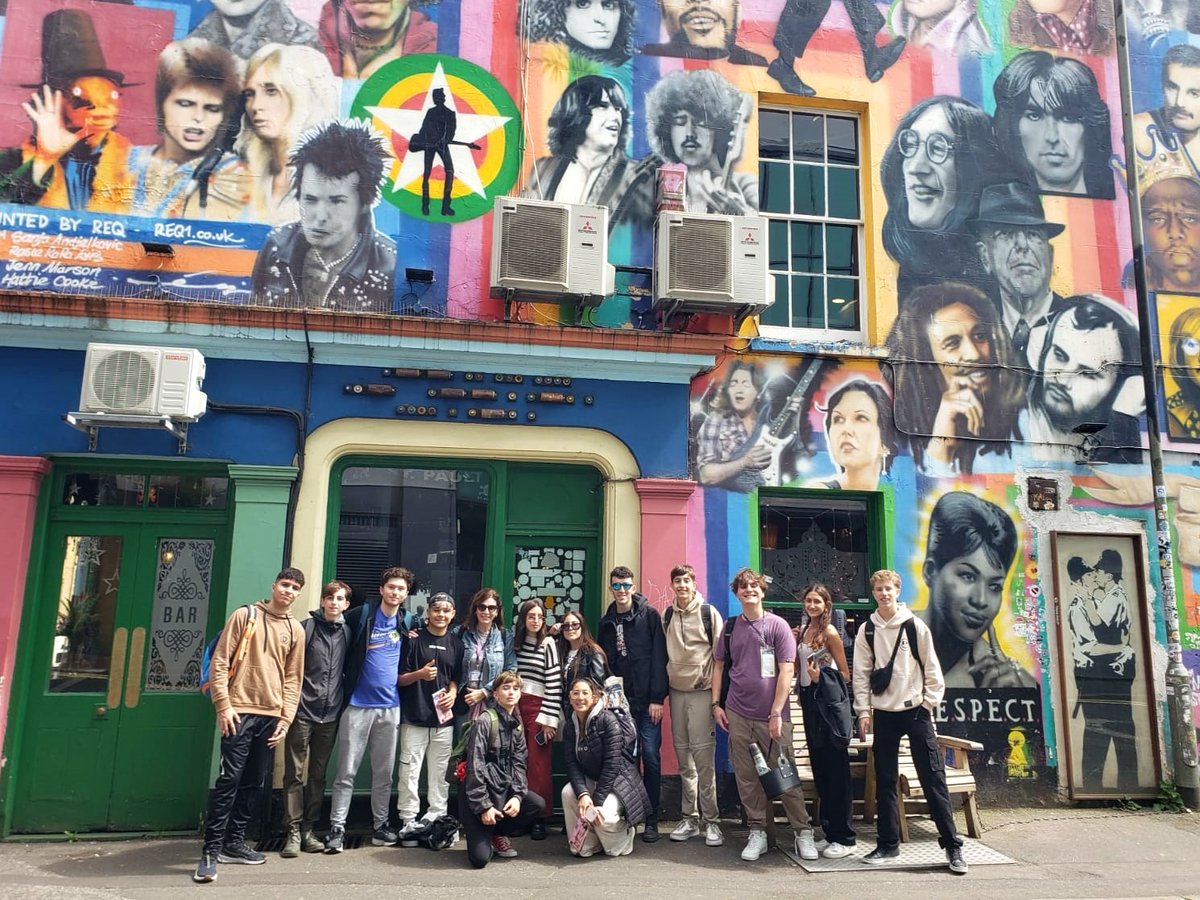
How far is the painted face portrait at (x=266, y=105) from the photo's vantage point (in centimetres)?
808

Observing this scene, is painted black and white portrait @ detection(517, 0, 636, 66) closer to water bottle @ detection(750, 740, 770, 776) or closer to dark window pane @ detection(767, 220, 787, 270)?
dark window pane @ detection(767, 220, 787, 270)

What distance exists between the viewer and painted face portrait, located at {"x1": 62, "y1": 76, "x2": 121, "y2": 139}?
7895mm

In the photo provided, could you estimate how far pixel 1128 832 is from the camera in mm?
7379

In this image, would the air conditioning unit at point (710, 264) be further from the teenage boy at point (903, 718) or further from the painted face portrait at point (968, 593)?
the painted face portrait at point (968, 593)

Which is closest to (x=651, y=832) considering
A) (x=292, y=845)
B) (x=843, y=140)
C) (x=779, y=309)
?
(x=292, y=845)

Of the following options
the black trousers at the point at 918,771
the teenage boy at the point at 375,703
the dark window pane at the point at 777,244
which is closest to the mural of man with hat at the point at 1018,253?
the dark window pane at the point at 777,244

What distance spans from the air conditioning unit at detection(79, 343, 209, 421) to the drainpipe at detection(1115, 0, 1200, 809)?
8481 millimetres

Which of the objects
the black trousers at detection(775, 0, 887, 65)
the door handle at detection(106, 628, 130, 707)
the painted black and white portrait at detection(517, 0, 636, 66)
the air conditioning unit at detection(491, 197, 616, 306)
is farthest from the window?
the door handle at detection(106, 628, 130, 707)

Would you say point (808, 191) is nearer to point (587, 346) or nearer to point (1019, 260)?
point (1019, 260)

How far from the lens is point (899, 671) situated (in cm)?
638

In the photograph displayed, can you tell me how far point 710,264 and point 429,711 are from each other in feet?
14.3

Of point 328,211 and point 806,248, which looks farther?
point 806,248

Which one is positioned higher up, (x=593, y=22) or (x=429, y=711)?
(x=593, y=22)

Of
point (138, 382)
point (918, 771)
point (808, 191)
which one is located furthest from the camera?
point (808, 191)
